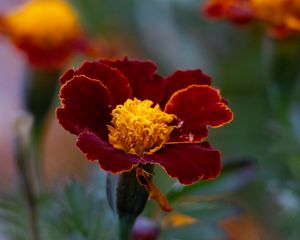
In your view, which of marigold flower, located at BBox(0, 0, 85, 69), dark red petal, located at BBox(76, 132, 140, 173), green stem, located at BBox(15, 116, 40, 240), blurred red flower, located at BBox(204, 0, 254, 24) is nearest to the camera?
dark red petal, located at BBox(76, 132, 140, 173)

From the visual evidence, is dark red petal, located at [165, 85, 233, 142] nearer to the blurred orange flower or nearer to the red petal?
the red petal

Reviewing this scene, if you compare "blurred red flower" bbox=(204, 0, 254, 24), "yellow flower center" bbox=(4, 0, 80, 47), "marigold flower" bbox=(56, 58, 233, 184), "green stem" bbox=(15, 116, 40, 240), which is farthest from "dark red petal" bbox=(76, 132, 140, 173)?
"yellow flower center" bbox=(4, 0, 80, 47)

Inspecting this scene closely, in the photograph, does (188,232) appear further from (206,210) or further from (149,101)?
(149,101)

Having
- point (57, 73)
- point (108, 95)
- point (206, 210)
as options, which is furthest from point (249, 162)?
point (57, 73)

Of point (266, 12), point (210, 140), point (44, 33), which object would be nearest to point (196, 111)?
point (266, 12)

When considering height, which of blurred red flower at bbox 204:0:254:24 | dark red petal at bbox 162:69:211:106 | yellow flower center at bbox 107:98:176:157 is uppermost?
blurred red flower at bbox 204:0:254:24

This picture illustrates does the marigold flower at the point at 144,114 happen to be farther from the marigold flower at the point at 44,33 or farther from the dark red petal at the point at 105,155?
the marigold flower at the point at 44,33
